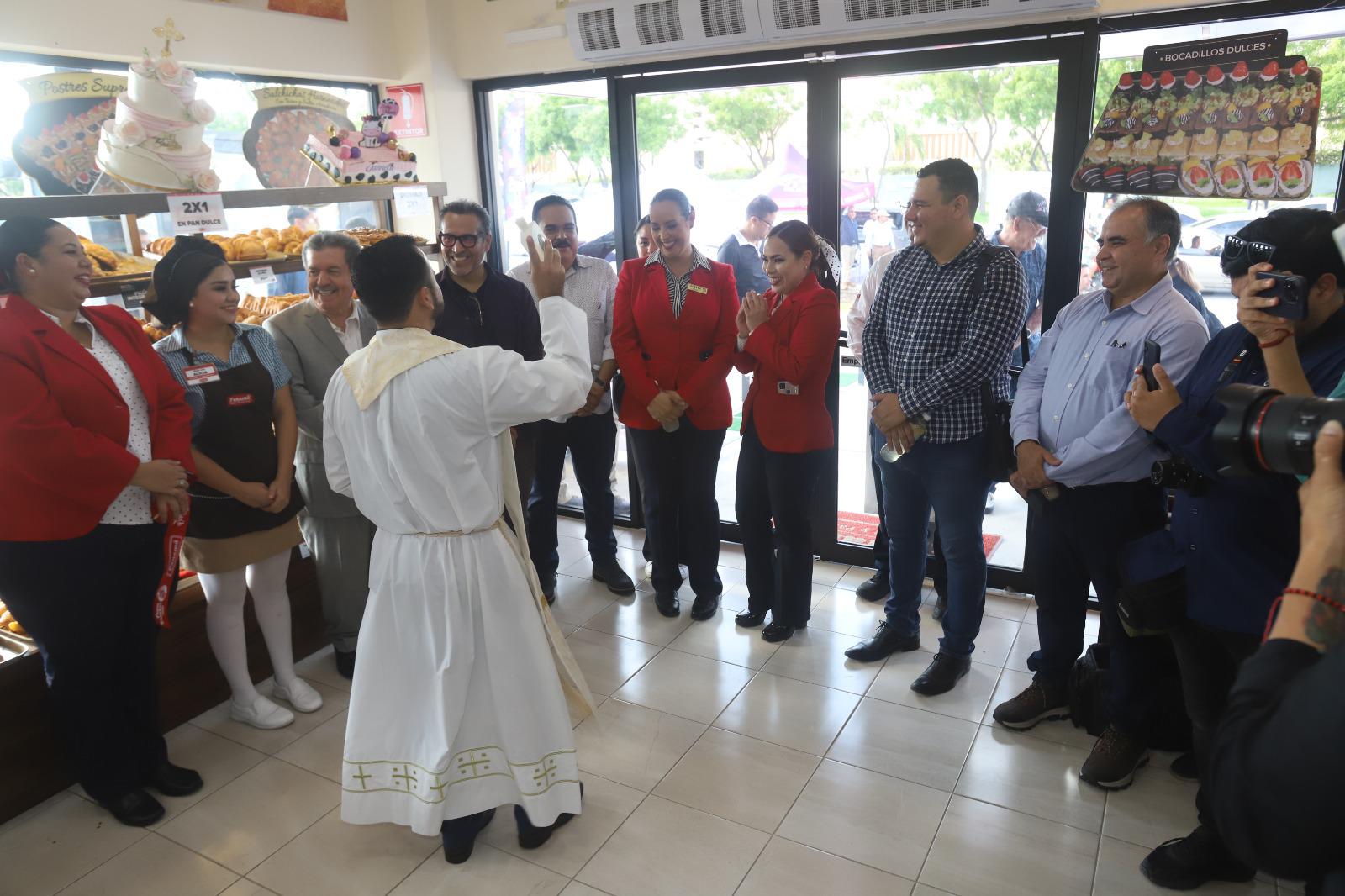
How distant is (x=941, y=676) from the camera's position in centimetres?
310

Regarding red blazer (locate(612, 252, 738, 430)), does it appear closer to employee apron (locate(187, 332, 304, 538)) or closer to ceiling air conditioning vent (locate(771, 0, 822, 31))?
ceiling air conditioning vent (locate(771, 0, 822, 31))

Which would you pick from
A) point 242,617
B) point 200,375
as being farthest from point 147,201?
point 242,617

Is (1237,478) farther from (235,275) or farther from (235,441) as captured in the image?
(235,275)

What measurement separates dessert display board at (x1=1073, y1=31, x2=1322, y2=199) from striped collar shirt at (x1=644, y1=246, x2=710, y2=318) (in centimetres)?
142

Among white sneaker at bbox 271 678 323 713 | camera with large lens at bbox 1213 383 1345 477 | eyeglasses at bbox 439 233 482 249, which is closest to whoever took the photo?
camera with large lens at bbox 1213 383 1345 477

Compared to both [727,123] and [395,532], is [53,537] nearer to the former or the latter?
[395,532]

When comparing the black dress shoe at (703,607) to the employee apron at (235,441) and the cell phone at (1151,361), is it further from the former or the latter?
the cell phone at (1151,361)

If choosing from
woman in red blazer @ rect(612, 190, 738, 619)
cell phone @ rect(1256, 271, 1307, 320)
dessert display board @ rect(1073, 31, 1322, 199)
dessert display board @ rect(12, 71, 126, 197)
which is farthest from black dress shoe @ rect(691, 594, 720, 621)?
dessert display board @ rect(12, 71, 126, 197)

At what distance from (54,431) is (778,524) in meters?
2.35

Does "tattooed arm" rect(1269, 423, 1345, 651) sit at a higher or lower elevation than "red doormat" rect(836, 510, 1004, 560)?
higher

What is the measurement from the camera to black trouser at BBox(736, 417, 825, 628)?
3.34 metres

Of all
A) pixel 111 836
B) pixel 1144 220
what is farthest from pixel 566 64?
pixel 111 836

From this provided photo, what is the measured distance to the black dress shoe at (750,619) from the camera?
3645mm

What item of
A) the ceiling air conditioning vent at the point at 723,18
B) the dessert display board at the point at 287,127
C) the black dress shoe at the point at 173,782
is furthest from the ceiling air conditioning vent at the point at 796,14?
the black dress shoe at the point at 173,782
